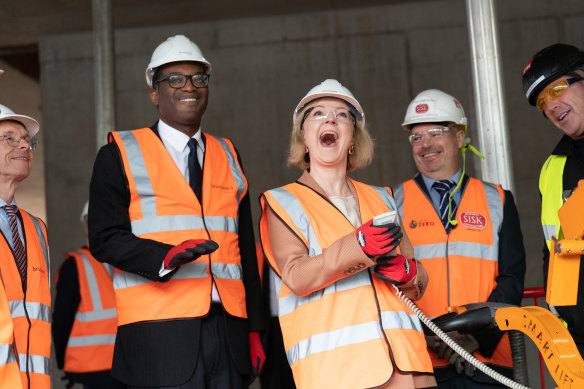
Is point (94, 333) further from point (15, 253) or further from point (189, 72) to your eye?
point (189, 72)

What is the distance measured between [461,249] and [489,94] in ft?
5.25

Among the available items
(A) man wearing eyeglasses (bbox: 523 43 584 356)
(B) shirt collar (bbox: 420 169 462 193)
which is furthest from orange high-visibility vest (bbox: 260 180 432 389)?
(B) shirt collar (bbox: 420 169 462 193)

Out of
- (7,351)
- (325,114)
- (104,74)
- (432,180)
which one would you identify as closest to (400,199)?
(432,180)

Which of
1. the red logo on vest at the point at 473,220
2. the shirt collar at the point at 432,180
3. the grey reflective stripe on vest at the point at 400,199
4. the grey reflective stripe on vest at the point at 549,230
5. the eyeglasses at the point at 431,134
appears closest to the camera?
the grey reflective stripe on vest at the point at 549,230

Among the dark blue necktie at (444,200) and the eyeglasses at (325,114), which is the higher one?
the eyeglasses at (325,114)

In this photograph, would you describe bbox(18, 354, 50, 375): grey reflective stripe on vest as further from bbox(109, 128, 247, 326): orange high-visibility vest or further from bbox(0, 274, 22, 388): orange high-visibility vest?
bbox(109, 128, 247, 326): orange high-visibility vest

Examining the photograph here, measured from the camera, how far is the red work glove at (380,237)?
2.76 meters

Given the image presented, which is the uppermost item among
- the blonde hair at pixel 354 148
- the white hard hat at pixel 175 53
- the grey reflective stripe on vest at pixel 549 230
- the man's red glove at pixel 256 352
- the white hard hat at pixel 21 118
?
the white hard hat at pixel 175 53

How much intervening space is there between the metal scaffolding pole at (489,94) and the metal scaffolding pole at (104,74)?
3164mm

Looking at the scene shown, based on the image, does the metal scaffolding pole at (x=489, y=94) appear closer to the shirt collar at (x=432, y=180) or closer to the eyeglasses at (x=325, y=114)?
the shirt collar at (x=432, y=180)

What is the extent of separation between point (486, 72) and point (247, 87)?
18.3 feet

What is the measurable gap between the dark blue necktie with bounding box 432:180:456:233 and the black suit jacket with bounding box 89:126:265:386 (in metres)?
1.36

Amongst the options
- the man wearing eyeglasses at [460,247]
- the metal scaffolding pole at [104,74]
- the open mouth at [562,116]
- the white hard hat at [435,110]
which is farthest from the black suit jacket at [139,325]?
the metal scaffolding pole at [104,74]

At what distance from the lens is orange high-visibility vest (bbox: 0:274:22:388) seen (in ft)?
10.3
